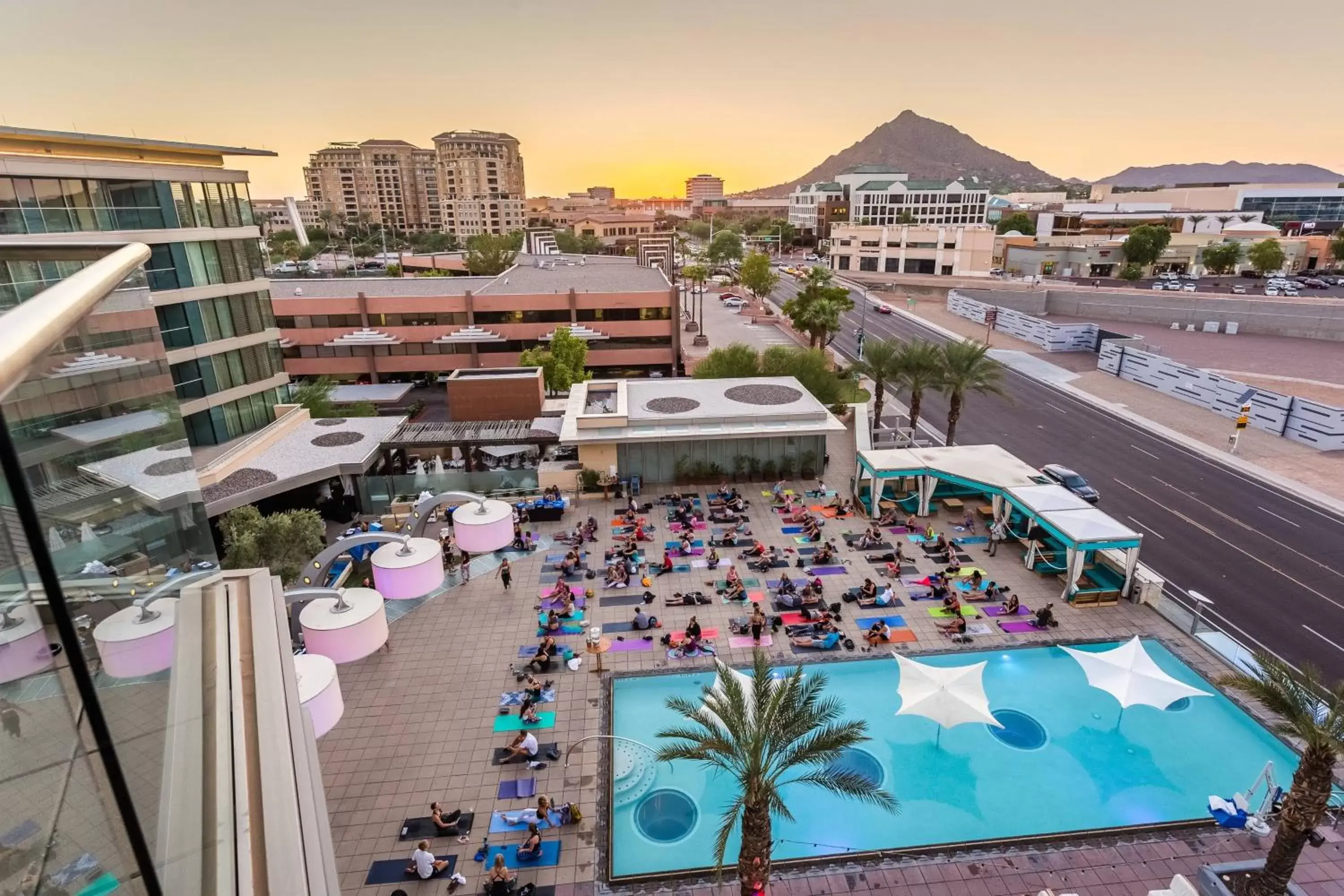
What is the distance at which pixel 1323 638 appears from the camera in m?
20.8

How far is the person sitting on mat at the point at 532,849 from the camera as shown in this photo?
14.1 meters

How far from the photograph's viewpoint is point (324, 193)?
197m

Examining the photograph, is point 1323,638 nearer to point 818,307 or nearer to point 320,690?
point 320,690

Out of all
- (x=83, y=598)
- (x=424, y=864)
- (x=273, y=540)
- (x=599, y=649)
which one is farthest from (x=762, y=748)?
(x=273, y=540)

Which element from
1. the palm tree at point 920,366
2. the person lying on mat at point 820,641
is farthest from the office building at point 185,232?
the palm tree at point 920,366

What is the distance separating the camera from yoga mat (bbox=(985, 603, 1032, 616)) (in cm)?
2205

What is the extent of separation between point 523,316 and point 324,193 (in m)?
180

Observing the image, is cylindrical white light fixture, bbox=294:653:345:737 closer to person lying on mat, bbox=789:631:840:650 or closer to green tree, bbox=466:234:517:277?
person lying on mat, bbox=789:631:840:650

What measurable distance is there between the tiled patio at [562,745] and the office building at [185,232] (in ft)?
51.1

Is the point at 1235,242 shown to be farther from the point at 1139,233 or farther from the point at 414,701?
the point at 414,701

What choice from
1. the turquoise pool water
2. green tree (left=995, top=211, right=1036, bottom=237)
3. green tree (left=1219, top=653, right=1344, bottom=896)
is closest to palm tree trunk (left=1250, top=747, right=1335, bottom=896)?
green tree (left=1219, top=653, right=1344, bottom=896)

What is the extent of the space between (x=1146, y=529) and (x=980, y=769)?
16607mm

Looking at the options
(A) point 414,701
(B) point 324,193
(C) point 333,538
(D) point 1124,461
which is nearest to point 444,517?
(C) point 333,538

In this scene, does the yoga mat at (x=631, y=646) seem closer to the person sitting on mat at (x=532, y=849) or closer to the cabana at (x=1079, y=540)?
the person sitting on mat at (x=532, y=849)
